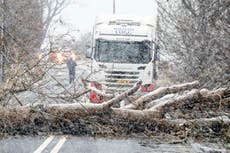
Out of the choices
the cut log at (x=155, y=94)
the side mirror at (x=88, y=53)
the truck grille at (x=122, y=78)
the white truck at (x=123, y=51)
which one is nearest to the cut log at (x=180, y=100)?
the cut log at (x=155, y=94)

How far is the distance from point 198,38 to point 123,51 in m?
3.45

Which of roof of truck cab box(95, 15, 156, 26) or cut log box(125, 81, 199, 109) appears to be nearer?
cut log box(125, 81, 199, 109)

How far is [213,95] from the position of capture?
40.6 feet

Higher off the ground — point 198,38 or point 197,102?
point 198,38

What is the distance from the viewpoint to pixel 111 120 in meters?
11.8

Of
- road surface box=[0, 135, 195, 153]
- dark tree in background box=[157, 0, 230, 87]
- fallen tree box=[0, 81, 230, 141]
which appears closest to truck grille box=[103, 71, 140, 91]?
dark tree in background box=[157, 0, 230, 87]

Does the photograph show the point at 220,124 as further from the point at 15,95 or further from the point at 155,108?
the point at 15,95

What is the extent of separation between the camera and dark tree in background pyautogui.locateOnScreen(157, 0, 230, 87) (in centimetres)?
1680

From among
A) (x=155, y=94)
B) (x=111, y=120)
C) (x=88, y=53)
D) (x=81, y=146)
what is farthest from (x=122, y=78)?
(x=81, y=146)

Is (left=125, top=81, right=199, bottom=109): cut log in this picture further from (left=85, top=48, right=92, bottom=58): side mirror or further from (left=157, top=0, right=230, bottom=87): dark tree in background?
(left=85, top=48, right=92, bottom=58): side mirror

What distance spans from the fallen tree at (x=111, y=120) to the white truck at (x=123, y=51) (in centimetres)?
573

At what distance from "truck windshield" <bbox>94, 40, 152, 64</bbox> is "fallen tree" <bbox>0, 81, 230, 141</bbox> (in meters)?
5.83

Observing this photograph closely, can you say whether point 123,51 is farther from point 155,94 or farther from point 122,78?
point 155,94

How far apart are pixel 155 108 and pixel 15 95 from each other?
3.17m
